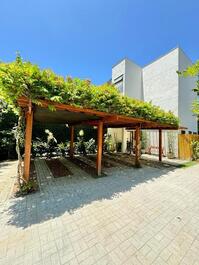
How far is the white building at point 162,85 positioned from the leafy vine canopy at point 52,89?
845cm

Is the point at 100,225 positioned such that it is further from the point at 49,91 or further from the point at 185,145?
the point at 185,145

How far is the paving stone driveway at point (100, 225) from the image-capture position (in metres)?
2.32

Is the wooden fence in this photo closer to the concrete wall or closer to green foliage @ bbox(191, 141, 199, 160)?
green foliage @ bbox(191, 141, 199, 160)

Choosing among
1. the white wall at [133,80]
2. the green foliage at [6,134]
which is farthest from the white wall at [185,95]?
the green foliage at [6,134]

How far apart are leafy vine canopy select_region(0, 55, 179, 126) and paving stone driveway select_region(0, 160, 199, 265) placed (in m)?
2.85

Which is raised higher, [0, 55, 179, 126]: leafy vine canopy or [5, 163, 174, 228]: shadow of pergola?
[0, 55, 179, 126]: leafy vine canopy

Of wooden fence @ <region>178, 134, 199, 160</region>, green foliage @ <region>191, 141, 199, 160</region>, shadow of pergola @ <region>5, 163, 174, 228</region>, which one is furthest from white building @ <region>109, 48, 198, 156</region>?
shadow of pergola @ <region>5, 163, 174, 228</region>

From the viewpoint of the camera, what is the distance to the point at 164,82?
1377 centimetres

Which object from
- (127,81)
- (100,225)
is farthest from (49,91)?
(127,81)

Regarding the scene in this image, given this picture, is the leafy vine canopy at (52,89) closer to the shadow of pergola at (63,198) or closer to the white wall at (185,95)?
the shadow of pergola at (63,198)

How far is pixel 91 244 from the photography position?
2.56 meters

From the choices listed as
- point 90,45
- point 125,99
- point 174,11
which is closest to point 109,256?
point 125,99

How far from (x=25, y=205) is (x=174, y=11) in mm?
11097

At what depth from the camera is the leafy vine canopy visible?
3.63 m
